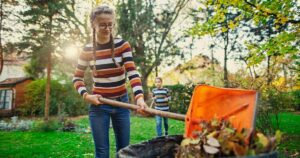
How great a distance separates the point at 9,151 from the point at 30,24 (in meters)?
9.14

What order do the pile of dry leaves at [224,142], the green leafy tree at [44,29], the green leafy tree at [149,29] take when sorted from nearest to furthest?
1. the pile of dry leaves at [224,142]
2. the green leafy tree at [44,29]
3. the green leafy tree at [149,29]

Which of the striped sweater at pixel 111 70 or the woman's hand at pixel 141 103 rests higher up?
the striped sweater at pixel 111 70

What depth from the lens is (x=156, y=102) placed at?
857 cm

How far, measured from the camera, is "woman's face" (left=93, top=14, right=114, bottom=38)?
102 inches

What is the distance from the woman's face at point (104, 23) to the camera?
8.46 ft

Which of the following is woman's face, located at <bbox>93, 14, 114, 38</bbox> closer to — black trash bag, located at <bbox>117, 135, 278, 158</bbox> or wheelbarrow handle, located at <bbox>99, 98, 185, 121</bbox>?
wheelbarrow handle, located at <bbox>99, 98, 185, 121</bbox>

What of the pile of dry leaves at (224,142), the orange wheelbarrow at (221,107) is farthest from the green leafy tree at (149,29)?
the pile of dry leaves at (224,142)

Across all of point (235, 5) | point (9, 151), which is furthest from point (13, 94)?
point (235, 5)

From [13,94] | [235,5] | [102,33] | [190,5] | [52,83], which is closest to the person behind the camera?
[102,33]

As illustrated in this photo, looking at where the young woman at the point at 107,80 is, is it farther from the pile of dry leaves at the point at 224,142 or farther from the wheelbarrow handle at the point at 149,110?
the pile of dry leaves at the point at 224,142

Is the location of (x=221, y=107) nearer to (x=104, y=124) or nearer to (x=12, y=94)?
(x=104, y=124)

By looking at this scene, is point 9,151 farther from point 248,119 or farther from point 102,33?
point 248,119

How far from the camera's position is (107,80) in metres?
2.72

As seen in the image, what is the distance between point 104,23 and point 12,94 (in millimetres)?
20427
